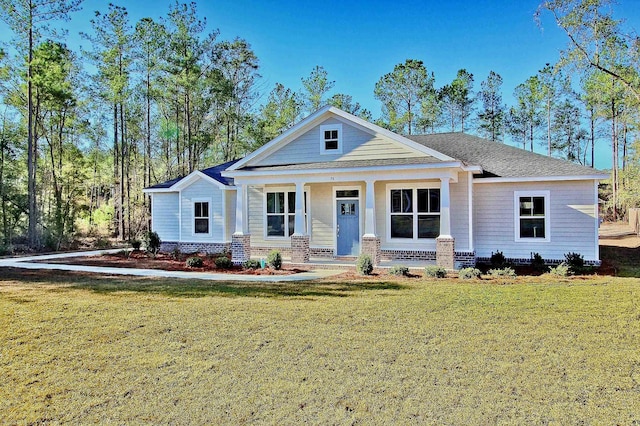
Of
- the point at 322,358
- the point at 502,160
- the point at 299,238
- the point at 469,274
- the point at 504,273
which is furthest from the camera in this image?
the point at 502,160

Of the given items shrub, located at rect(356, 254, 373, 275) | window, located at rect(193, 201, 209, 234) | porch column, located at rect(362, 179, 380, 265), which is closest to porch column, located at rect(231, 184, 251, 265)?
window, located at rect(193, 201, 209, 234)

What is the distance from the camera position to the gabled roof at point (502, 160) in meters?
13.0

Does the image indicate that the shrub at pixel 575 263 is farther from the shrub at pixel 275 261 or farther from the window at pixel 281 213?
the window at pixel 281 213

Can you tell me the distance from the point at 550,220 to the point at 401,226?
15.4 ft

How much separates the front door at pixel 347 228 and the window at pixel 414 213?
1.26m

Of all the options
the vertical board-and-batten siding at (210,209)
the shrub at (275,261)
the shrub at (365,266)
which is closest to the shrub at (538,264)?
the shrub at (365,266)

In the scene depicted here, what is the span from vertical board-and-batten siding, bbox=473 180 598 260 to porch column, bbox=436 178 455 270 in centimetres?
228

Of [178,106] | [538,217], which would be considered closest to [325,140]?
[538,217]

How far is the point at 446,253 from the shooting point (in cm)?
1211

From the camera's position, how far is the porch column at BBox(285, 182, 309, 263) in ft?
44.7

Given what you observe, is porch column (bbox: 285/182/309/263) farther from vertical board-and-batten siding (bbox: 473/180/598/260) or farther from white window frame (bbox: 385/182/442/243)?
vertical board-and-batten siding (bbox: 473/180/598/260)

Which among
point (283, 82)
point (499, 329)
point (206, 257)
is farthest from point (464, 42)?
point (499, 329)

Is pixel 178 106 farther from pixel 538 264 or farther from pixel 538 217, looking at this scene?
pixel 538 264

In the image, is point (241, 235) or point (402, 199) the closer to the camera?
point (402, 199)
